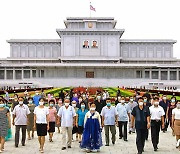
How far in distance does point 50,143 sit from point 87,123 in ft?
8.10

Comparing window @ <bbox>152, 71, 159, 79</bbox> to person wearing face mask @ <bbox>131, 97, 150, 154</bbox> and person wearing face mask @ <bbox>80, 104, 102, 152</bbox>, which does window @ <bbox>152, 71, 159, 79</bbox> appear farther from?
person wearing face mask @ <bbox>80, 104, 102, 152</bbox>

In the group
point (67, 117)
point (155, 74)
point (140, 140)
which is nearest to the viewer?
point (140, 140)

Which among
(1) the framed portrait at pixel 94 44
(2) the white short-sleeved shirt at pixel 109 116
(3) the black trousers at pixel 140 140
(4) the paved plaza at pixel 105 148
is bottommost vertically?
(4) the paved plaza at pixel 105 148

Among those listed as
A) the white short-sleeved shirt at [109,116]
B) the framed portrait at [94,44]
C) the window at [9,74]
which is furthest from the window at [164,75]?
the white short-sleeved shirt at [109,116]

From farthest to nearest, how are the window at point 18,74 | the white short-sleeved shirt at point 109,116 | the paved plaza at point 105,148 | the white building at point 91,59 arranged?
the window at point 18,74, the white building at point 91,59, the white short-sleeved shirt at point 109,116, the paved plaza at point 105,148

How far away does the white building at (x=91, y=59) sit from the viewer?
71.4 meters

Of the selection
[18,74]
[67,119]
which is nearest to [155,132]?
[67,119]

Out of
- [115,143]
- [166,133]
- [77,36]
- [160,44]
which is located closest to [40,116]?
[115,143]

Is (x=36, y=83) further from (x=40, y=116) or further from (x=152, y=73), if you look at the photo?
(x=40, y=116)

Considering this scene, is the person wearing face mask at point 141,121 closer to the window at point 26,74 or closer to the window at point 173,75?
the window at point 173,75

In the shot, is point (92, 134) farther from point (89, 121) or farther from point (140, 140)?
point (140, 140)

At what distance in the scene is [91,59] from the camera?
80.4 meters

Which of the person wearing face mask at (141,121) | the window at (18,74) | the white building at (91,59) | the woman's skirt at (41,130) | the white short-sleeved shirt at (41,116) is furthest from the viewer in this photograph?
the window at (18,74)

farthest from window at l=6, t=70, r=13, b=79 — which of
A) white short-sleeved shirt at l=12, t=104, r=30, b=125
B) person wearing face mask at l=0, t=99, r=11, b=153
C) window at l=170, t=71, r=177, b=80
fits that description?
person wearing face mask at l=0, t=99, r=11, b=153
